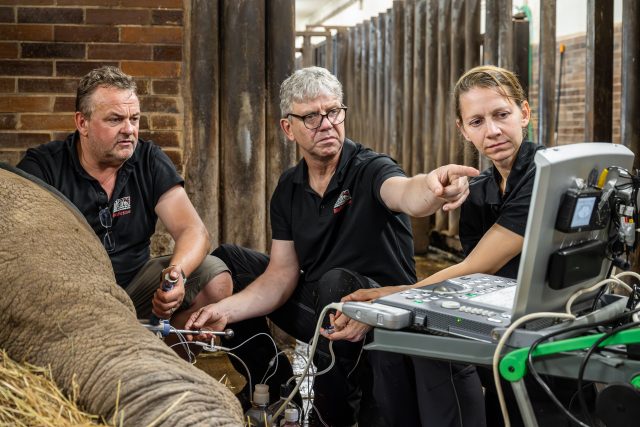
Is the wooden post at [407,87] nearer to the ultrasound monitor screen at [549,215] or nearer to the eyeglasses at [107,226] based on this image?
the eyeglasses at [107,226]

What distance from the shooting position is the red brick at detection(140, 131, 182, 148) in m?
5.08

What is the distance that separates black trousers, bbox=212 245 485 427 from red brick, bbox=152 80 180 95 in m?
1.19

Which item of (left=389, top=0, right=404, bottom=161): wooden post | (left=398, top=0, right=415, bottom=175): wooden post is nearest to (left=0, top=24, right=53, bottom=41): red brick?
Answer: (left=398, top=0, right=415, bottom=175): wooden post

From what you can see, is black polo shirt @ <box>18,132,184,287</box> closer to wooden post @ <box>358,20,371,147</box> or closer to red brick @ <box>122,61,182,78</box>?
red brick @ <box>122,61,182,78</box>

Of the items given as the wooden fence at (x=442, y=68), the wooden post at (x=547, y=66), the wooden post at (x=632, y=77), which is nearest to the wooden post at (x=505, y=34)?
the wooden fence at (x=442, y=68)

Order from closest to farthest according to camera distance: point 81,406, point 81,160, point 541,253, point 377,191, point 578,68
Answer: point 541,253
point 81,406
point 377,191
point 81,160
point 578,68

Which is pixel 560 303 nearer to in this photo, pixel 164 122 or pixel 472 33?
pixel 164 122

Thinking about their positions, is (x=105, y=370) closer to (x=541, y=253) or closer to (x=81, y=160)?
(x=541, y=253)

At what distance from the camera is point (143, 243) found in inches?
166

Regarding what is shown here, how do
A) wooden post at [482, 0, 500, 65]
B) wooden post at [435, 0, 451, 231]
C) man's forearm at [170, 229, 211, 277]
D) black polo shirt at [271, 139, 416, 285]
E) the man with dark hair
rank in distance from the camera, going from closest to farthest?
1. black polo shirt at [271, 139, 416, 285]
2. man's forearm at [170, 229, 211, 277]
3. the man with dark hair
4. wooden post at [482, 0, 500, 65]
5. wooden post at [435, 0, 451, 231]

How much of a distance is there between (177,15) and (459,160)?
462 cm

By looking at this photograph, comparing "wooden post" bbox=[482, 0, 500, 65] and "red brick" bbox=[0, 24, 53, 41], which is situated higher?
"wooden post" bbox=[482, 0, 500, 65]

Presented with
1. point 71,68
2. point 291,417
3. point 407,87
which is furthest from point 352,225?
point 407,87

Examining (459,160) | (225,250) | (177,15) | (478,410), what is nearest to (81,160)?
(225,250)
